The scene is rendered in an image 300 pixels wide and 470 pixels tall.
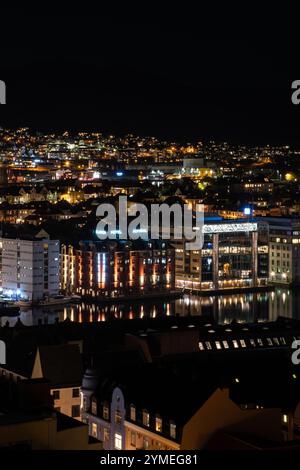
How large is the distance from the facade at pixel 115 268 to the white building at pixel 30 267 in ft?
1.51

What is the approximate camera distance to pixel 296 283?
1734 cm

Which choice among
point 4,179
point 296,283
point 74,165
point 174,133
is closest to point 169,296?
point 296,283

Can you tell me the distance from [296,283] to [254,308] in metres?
2.77

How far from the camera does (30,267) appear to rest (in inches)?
611

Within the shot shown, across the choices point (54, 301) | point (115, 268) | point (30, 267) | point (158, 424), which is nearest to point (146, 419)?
point (158, 424)

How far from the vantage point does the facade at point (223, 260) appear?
16.7 meters

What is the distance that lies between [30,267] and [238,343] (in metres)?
6.99

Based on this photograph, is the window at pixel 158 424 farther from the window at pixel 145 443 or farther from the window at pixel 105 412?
the window at pixel 105 412

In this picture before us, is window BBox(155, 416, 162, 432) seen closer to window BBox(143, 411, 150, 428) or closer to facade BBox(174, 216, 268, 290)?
window BBox(143, 411, 150, 428)

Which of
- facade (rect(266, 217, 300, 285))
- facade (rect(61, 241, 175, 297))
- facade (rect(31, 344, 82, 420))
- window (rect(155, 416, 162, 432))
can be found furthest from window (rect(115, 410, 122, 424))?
facade (rect(266, 217, 300, 285))

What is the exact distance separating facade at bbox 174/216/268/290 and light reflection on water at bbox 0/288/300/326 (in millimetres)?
505

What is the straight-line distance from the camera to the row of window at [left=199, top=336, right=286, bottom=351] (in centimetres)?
864

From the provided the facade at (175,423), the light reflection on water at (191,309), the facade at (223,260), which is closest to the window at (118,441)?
the facade at (175,423)

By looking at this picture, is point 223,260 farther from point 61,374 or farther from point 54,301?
point 61,374
